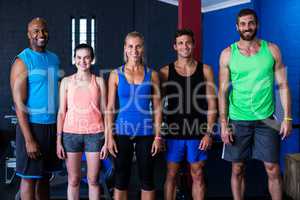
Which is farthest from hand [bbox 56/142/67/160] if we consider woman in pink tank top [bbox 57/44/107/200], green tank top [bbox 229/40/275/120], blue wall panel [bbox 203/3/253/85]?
blue wall panel [bbox 203/3/253/85]

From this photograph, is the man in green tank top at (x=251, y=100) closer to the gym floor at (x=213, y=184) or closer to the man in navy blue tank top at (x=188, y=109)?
the man in navy blue tank top at (x=188, y=109)

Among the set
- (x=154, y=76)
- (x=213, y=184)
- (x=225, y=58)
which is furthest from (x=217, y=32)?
(x=154, y=76)

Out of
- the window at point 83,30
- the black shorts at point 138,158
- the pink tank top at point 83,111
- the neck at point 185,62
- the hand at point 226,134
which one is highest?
the window at point 83,30

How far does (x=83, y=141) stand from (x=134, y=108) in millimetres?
364

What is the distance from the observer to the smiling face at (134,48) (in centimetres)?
210

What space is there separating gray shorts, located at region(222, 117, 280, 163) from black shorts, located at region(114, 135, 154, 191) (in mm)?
521

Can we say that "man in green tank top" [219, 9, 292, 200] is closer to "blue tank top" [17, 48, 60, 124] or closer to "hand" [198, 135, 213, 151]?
"hand" [198, 135, 213, 151]

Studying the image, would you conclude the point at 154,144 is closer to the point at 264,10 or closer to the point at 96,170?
the point at 96,170

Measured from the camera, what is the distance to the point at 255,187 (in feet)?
10.9

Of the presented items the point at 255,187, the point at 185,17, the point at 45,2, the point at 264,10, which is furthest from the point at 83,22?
the point at 255,187

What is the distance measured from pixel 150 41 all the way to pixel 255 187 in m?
3.07

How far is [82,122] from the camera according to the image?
213 centimetres

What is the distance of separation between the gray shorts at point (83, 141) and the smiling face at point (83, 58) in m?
0.40

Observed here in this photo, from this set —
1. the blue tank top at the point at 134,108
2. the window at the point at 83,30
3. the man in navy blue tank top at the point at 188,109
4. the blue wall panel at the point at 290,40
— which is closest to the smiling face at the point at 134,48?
the blue tank top at the point at 134,108
